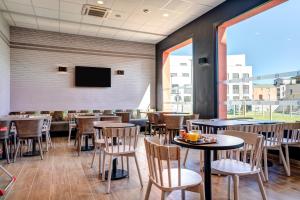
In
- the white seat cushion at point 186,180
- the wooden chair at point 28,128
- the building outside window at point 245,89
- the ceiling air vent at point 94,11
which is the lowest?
the white seat cushion at point 186,180

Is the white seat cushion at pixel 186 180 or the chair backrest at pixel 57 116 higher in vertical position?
the chair backrest at pixel 57 116

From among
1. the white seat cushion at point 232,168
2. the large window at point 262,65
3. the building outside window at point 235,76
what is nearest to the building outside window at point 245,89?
the large window at point 262,65

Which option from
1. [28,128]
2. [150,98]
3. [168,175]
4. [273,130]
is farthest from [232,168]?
[150,98]

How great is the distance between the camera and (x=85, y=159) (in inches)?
178

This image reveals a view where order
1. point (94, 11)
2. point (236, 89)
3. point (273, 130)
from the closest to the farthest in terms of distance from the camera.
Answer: point (273, 130)
point (236, 89)
point (94, 11)

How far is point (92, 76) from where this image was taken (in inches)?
328

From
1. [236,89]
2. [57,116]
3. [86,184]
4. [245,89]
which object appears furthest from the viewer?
[57,116]

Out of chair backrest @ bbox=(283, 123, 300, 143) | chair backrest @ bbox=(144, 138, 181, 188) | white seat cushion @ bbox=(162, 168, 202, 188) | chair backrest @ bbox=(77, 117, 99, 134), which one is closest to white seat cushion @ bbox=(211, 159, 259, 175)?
white seat cushion @ bbox=(162, 168, 202, 188)

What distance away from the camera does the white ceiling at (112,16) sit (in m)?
5.60

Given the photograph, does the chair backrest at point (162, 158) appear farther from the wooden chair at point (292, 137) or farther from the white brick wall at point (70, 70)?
the white brick wall at point (70, 70)

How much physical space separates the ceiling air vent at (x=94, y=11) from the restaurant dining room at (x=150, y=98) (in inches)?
2.2

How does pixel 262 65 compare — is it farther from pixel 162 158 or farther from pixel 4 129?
pixel 4 129

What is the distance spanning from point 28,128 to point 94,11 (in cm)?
366

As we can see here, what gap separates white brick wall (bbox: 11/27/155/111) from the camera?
7.42 metres
